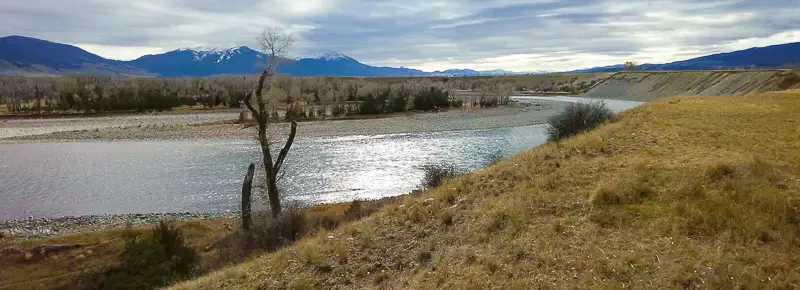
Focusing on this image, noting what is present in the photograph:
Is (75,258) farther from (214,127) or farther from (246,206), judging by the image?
(214,127)

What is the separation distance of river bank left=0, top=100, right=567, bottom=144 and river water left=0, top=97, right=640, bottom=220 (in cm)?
397

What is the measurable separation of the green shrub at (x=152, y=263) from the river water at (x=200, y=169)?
7499mm

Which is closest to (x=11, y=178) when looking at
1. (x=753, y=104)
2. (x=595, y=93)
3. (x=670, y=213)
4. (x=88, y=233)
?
(x=88, y=233)

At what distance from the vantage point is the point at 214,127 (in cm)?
5800

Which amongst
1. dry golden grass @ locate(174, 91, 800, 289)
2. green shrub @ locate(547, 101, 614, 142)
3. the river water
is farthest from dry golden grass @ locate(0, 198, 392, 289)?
green shrub @ locate(547, 101, 614, 142)

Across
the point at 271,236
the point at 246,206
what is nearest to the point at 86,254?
the point at 246,206

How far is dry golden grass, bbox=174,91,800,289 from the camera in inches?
261

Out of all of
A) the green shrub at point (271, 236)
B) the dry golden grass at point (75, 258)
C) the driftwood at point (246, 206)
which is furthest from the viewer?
the driftwood at point (246, 206)

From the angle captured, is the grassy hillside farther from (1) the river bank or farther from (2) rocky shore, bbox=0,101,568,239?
(2) rocky shore, bbox=0,101,568,239

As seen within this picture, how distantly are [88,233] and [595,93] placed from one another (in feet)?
381

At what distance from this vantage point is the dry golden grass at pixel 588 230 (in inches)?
261

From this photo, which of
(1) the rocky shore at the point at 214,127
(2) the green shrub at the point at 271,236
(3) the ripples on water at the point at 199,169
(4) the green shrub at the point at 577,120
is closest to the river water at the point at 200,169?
(3) the ripples on water at the point at 199,169

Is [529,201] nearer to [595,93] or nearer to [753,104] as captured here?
[753,104]

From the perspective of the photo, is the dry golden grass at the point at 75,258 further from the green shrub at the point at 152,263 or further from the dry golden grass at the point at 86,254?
the green shrub at the point at 152,263
